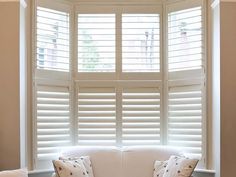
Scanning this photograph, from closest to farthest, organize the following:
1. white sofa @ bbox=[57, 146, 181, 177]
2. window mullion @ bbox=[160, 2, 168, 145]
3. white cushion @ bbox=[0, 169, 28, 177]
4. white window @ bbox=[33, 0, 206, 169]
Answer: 1. white cushion @ bbox=[0, 169, 28, 177]
2. white sofa @ bbox=[57, 146, 181, 177]
3. white window @ bbox=[33, 0, 206, 169]
4. window mullion @ bbox=[160, 2, 168, 145]

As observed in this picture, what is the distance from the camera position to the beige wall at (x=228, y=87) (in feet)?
12.3

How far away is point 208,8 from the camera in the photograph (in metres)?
4.18

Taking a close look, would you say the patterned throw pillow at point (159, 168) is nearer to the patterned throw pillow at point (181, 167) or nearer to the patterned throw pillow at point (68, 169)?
the patterned throw pillow at point (181, 167)

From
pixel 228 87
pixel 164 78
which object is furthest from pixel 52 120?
pixel 228 87

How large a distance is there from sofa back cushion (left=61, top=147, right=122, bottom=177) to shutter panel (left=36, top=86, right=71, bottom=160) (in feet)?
0.85

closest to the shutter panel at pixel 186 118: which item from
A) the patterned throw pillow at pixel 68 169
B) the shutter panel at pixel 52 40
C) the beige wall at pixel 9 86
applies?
the patterned throw pillow at pixel 68 169

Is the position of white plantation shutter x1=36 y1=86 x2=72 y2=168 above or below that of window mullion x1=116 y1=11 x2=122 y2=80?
below

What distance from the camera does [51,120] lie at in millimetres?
4289

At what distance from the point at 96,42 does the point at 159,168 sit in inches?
66.6

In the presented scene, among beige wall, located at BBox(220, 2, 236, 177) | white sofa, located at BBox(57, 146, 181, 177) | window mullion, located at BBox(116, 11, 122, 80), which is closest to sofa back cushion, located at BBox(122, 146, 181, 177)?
white sofa, located at BBox(57, 146, 181, 177)

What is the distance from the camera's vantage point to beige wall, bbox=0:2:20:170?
3.78 m

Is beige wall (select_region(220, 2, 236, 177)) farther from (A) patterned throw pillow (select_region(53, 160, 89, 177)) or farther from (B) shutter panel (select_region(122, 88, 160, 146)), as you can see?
(A) patterned throw pillow (select_region(53, 160, 89, 177))

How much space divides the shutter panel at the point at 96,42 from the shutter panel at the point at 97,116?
0.30 metres

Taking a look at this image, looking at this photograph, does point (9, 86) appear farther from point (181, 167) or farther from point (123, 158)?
point (181, 167)
